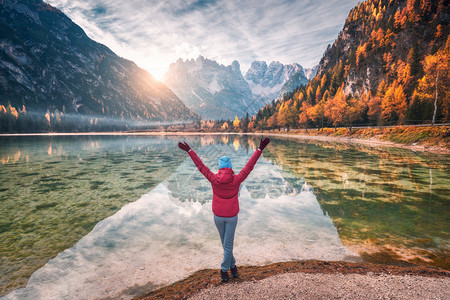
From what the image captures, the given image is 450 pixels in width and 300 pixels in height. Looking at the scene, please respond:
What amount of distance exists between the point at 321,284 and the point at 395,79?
10885 cm

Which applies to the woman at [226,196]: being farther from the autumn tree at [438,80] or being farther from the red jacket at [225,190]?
the autumn tree at [438,80]

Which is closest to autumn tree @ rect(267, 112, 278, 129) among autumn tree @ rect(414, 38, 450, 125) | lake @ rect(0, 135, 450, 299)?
autumn tree @ rect(414, 38, 450, 125)

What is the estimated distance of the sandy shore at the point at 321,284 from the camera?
202 inches

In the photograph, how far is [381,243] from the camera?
887 cm

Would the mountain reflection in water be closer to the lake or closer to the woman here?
the lake

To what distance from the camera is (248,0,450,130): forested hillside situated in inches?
2044

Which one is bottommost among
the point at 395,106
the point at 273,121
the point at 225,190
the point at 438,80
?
the point at 225,190

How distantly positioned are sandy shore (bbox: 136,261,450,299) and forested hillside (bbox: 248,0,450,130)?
57.0 metres

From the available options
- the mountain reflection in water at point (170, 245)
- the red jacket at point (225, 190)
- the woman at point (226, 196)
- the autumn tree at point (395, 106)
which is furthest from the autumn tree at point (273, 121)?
the red jacket at point (225, 190)

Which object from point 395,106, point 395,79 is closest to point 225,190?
point 395,106

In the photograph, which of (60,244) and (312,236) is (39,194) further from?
(312,236)

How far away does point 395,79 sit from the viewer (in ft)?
283

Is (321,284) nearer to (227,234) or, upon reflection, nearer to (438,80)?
(227,234)

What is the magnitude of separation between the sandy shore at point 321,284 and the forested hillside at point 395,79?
5699 centimetres
